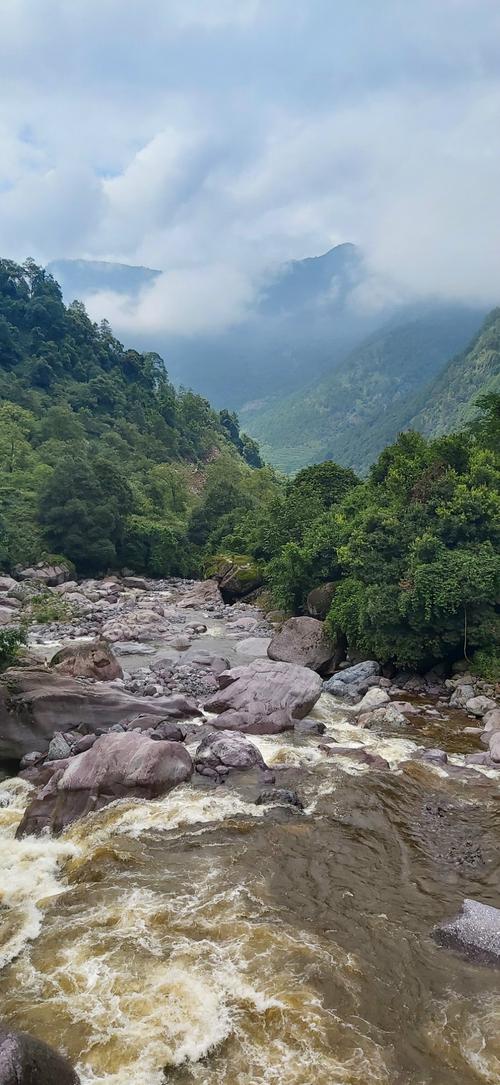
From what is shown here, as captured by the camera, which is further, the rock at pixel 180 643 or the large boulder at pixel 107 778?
the rock at pixel 180 643

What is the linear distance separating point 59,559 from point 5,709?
99.8ft

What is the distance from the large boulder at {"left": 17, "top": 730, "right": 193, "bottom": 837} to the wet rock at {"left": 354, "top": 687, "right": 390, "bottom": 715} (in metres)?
6.39

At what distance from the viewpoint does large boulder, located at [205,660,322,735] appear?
15.1 m

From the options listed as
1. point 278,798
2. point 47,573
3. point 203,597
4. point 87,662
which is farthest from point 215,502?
point 278,798

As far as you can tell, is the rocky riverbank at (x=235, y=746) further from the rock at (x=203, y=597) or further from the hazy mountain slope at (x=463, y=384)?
the hazy mountain slope at (x=463, y=384)

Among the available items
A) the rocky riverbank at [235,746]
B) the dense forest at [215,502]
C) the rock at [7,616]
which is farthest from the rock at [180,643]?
the rock at [7,616]

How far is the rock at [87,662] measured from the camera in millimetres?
17188

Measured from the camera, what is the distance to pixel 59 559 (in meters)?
42.6

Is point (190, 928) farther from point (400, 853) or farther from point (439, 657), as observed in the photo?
point (439, 657)

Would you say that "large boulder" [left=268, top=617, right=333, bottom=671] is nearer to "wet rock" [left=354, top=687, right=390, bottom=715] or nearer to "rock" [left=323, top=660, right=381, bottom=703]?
"rock" [left=323, top=660, right=381, bottom=703]

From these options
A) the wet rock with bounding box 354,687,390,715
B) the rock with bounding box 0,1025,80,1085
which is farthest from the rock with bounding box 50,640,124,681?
the rock with bounding box 0,1025,80,1085

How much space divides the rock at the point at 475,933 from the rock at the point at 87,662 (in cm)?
1204

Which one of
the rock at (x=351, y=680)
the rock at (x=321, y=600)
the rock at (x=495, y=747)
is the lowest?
the rock at (x=495, y=747)

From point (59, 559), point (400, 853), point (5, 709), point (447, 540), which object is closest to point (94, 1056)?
point (400, 853)
